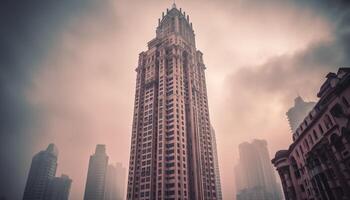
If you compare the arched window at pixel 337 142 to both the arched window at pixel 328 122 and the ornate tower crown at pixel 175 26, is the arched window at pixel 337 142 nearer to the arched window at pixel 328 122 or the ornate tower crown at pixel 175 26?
the arched window at pixel 328 122

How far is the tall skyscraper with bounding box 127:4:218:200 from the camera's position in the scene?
259 feet

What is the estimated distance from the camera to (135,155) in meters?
90.9

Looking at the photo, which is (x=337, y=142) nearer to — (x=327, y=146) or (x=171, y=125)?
(x=327, y=146)

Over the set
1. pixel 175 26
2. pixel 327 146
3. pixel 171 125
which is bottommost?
pixel 327 146

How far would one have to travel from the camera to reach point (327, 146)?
3375cm

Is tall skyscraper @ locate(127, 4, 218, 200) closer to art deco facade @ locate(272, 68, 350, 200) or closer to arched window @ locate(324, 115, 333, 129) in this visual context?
art deco facade @ locate(272, 68, 350, 200)

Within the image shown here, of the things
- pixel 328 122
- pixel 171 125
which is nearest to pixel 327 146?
pixel 328 122

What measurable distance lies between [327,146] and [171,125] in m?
61.2

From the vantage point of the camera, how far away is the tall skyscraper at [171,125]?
78812 millimetres

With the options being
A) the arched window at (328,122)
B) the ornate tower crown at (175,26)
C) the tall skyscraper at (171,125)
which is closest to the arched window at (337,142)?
the arched window at (328,122)

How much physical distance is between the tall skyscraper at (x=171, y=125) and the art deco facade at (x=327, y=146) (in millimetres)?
41955

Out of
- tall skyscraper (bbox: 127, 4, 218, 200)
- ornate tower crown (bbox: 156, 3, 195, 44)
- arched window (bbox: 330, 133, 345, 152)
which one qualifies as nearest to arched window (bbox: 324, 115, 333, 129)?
arched window (bbox: 330, 133, 345, 152)

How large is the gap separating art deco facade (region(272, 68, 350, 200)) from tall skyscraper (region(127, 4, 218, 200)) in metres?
42.0

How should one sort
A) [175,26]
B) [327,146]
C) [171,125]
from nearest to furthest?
[327,146] < [171,125] < [175,26]
